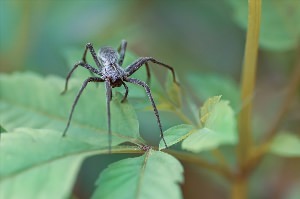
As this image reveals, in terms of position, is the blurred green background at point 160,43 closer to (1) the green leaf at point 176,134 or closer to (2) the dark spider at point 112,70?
(2) the dark spider at point 112,70

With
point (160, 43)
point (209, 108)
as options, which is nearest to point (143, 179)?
point (209, 108)

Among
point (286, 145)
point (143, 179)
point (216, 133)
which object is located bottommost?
point (286, 145)

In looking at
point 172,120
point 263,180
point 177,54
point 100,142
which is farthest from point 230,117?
point 177,54

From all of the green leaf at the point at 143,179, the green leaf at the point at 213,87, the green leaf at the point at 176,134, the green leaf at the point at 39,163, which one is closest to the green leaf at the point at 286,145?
the green leaf at the point at 213,87

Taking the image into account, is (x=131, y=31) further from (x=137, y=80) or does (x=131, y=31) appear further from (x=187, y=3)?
(x=137, y=80)

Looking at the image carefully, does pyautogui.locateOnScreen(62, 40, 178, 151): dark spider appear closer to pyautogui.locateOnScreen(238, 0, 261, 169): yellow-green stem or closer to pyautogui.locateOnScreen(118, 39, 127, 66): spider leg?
pyautogui.locateOnScreen(118, 39, 127, 66): spider leg

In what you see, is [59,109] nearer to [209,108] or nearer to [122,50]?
[209,108]

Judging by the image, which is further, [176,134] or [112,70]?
[112,70]
